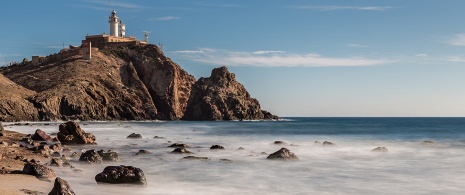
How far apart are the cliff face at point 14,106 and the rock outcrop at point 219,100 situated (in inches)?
2423

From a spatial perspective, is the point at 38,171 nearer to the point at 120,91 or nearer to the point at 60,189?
the point at 60,189

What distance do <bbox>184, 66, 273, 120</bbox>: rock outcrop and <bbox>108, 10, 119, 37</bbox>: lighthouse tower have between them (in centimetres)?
3491

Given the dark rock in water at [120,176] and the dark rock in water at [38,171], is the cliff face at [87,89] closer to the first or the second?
the dark rock in water at [38,171]

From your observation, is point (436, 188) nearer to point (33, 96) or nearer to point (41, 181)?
point (41, 181)

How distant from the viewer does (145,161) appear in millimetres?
21812

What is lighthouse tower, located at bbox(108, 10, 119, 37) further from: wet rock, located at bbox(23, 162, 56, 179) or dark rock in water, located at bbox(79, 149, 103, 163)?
wet rock, located at bbox(23, 162, 56, 179)

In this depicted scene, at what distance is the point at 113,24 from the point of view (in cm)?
16125

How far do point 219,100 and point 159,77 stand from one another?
77.9 ft

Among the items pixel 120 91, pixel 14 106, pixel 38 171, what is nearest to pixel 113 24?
pixel 120 91

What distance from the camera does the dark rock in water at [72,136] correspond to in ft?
99.5

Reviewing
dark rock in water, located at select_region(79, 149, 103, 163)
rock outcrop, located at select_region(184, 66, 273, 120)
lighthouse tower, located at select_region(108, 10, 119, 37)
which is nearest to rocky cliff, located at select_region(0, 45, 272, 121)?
rock outcrop, located at select_region(184, 66, 273, 120)

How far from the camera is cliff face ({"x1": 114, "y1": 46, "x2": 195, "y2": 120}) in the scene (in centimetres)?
13862

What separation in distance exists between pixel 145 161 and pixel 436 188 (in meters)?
12.5

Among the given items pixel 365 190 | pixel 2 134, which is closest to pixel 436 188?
pixel 365 190
